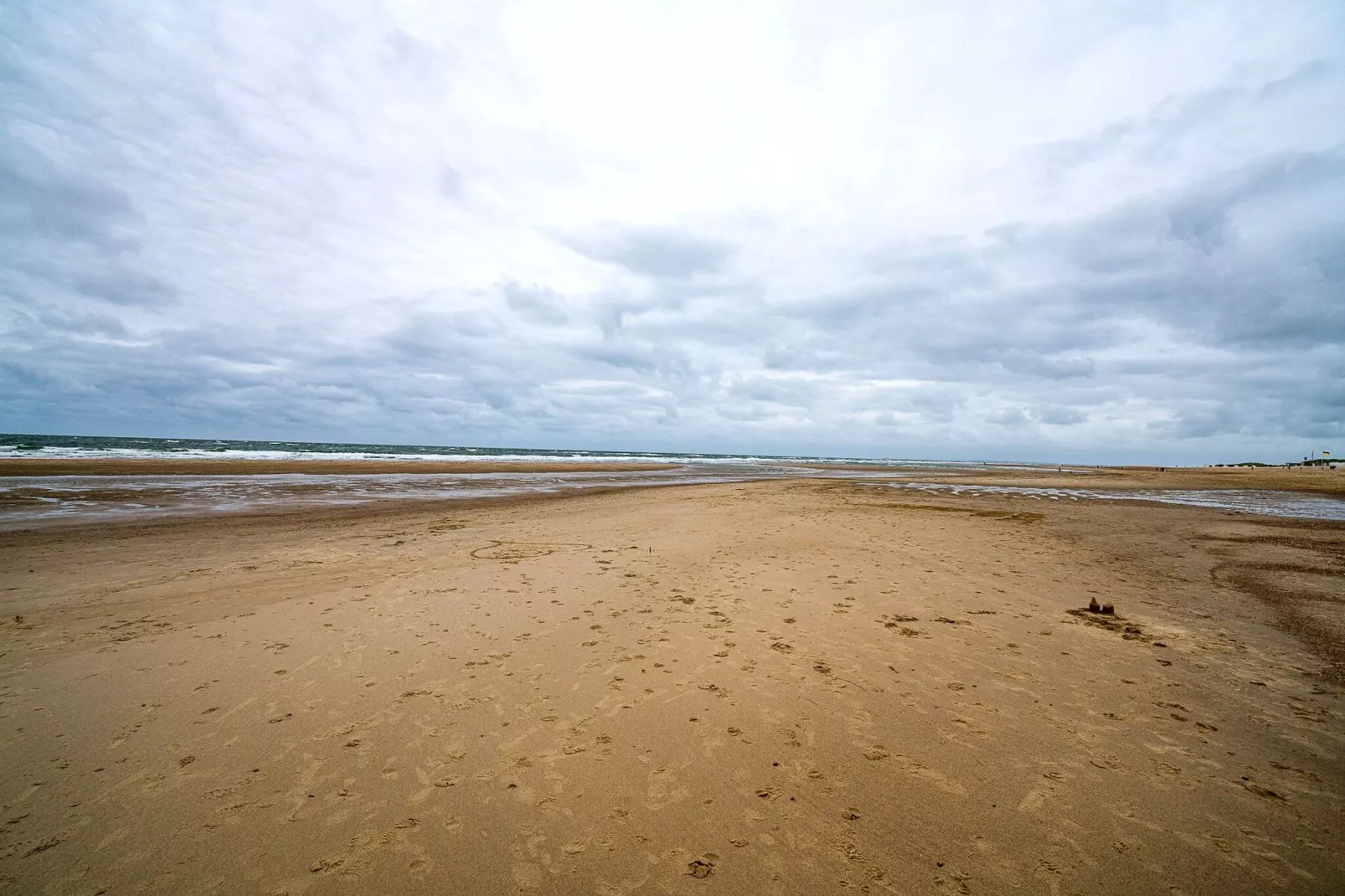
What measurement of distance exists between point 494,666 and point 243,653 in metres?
3.33

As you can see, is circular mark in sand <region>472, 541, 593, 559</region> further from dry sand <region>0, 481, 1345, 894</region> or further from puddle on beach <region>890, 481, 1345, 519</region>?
puddle on beach <region>890, 481, 1345, 519</region>

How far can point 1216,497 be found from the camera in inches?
1246

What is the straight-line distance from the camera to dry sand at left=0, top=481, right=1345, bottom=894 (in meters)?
3.46

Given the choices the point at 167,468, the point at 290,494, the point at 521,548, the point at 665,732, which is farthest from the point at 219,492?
the point at 665,732

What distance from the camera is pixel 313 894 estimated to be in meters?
3.22

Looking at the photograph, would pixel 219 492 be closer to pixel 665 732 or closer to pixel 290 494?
pixel 290 494

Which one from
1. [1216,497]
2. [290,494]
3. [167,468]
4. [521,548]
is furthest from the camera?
[167,468]

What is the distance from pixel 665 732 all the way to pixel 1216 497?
4200 cm

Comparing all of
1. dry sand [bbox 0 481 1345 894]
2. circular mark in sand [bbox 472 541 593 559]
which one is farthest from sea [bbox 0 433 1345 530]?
circular mark in sand [bbox 472 541 593 559]

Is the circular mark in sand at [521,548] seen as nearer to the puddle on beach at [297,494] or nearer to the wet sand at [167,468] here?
the puddle on beach at [297,494]

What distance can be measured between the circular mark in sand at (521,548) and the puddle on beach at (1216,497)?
26715mm

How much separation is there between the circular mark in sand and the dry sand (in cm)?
171

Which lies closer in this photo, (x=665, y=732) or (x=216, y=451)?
(x=665, y=732)

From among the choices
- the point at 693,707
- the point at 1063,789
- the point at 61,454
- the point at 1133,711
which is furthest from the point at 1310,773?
the point at 61,454
